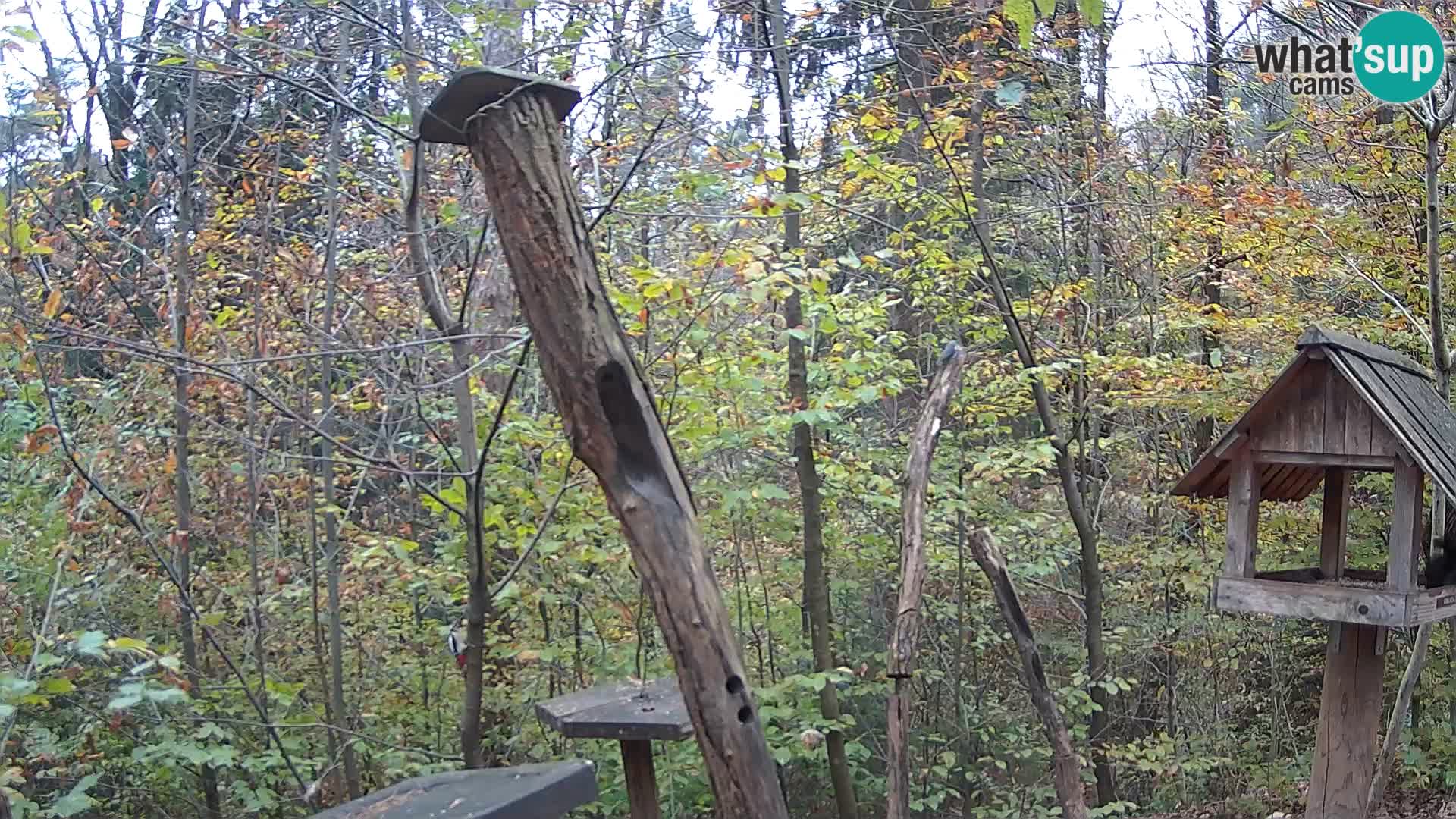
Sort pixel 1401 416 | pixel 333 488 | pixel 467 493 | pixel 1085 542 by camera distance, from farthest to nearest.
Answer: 1. pixel 1085 542
2. pixel 333 488
3. pixel 467 493
4. pixel 1401 416

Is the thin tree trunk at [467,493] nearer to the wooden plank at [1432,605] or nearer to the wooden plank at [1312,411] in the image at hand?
the wooden plank at [1312,411]

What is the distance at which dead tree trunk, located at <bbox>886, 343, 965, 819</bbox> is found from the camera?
3457 mm

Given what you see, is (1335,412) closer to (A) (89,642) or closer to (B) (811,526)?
(B) (811,526)

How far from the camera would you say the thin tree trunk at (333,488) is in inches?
197

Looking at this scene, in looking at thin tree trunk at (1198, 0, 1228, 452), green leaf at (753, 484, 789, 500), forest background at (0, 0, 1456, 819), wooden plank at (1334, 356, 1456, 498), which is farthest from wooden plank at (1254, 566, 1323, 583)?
thin tree trunk at (1198, 0, 1228, 452)

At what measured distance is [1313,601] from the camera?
3219 mm

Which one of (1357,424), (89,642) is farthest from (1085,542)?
(89,642)

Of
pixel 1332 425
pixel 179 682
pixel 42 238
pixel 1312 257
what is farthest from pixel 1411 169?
pixel 42 238

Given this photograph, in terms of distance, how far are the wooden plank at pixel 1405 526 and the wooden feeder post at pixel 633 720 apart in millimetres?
2064

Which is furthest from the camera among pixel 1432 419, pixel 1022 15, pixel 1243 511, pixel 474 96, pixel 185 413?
pixel 185 413

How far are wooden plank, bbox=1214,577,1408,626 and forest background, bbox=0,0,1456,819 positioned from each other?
153cm

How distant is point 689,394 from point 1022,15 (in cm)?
351

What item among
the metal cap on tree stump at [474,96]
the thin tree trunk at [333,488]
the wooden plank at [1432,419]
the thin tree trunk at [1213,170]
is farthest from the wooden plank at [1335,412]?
the thin tree trunk at [333,488]

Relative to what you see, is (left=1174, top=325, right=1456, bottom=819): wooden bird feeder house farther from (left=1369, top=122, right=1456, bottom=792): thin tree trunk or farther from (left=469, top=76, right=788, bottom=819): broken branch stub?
(left=469, top=76, right=788, bottom=819): broken branch stub
